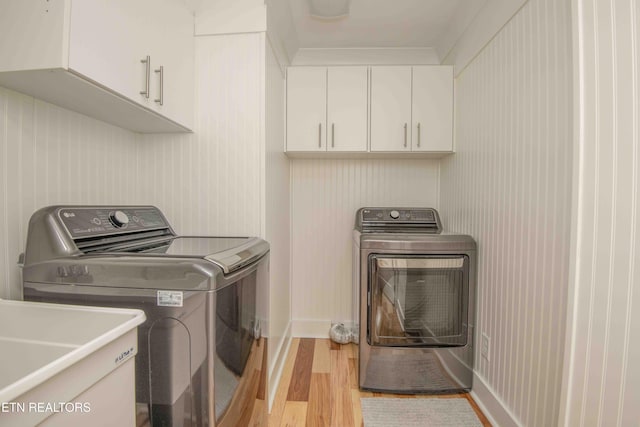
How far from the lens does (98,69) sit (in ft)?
2.85

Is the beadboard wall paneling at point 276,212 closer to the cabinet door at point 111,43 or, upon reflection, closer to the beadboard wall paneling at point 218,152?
the beadboard wall paneling at point 218,152

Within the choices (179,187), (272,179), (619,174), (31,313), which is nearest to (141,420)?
(31,313)

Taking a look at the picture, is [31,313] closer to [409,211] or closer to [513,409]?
[513,409]

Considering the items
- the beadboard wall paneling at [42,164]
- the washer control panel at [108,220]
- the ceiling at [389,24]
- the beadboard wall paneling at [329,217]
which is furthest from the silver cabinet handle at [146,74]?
the beadboard wall paneling at [329,217]

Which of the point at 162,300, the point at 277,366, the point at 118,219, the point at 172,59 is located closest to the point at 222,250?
the point at 162,300

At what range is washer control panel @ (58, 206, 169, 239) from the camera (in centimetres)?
94

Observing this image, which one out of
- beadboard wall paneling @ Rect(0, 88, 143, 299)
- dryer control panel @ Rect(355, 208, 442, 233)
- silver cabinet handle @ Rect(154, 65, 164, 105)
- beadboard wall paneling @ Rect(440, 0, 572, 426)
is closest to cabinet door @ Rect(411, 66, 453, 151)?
beadboard wall paneling @ Rect(440, 0, 572, 426)

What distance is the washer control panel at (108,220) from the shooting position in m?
0.94

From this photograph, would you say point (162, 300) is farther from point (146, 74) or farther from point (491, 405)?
point (491, 405)

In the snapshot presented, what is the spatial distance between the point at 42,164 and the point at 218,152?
0.68m

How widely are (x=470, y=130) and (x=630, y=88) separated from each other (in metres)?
1.10

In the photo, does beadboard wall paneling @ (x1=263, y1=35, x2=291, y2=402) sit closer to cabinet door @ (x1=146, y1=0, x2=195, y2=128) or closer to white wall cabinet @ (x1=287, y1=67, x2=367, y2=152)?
white wall cabinet @ (x1=287, y1=67, x2=367, y2=152)

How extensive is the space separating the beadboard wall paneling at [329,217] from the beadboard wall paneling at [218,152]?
89 centimetres

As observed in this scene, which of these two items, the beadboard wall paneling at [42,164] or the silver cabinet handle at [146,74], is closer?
the beadboard wall paneling at [42,164]
